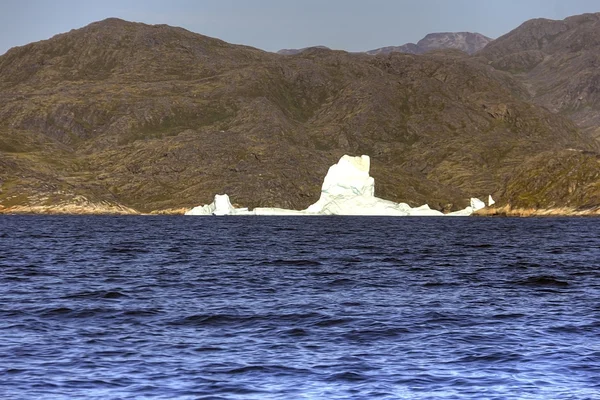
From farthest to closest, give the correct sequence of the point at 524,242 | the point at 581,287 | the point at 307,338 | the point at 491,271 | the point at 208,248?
the point at 524,242 → the point at 208,248 → the point at 491,271 → the point at 581,287 → the point at 307,338

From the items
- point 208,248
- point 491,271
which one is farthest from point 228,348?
point 208,248

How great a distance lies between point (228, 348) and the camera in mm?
31906

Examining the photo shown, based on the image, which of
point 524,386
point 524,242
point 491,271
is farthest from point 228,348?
point 524,242

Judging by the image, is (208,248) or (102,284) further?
(208,248)

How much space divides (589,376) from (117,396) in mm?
14051

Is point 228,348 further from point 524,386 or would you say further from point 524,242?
point 524,242

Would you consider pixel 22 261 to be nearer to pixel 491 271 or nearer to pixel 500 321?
pixel 491 271

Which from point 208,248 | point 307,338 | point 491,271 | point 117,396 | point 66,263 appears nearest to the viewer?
point 117,396

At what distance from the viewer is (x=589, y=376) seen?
27031 millimetres

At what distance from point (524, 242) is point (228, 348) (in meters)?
91.4

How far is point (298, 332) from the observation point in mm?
35438

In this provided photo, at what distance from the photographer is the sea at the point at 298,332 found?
2586 centimetres

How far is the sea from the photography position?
25.9 meters

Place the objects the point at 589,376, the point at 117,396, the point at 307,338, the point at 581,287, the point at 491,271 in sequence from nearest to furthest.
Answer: the point at 117,396, the point at 589,376, the point at 307,338, the point at 581,287, the point at 491,271
